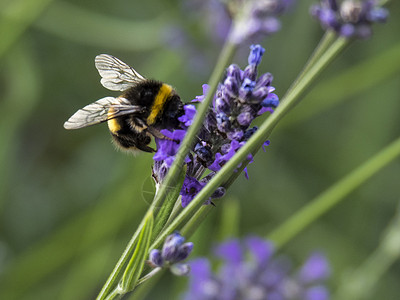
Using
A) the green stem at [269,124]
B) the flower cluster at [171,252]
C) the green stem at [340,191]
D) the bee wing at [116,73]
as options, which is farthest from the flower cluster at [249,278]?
the green stem at [269,124]

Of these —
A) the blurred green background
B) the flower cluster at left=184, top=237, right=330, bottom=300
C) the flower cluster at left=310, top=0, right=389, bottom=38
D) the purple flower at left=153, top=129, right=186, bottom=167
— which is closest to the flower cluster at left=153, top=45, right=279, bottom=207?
the purple flower at left=153, top=129, right=186, bottom=167

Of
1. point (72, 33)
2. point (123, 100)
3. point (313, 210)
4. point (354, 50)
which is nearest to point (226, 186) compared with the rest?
point (123, 100)

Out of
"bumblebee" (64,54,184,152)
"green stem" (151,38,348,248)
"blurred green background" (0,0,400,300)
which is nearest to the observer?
"green stem" (151,38,348,248)

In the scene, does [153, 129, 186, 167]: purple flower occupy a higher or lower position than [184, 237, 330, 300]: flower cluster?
higher

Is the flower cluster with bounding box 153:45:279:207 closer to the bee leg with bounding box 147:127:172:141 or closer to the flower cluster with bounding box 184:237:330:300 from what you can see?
the bee leg with bounding box 147:127:172:141

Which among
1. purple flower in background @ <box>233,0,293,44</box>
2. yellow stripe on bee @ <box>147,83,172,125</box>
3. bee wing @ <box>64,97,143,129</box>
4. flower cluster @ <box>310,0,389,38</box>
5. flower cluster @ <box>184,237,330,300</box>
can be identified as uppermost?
flower cluster @ <box>310,0,389,38</box>

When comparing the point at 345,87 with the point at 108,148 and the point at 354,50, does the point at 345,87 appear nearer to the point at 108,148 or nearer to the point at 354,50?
the point at 354,50
